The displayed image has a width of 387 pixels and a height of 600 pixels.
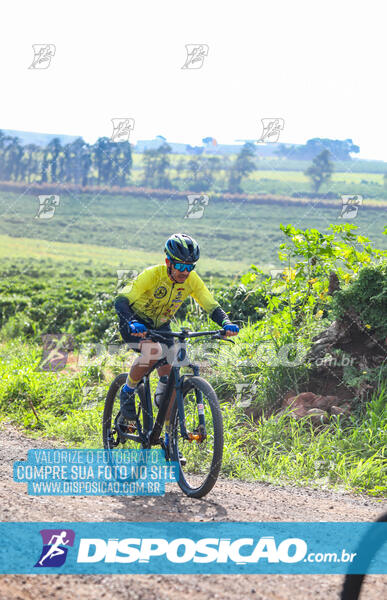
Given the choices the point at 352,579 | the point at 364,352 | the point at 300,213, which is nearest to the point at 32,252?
the point at 300,213

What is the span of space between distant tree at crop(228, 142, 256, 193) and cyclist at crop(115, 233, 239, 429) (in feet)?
200

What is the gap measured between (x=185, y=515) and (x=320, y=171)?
62.7m

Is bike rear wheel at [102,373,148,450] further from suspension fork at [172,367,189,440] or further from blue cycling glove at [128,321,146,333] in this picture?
blue cycling glove at [128,321,146,333]

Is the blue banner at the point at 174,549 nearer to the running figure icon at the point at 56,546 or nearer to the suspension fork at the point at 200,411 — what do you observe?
the running figure icon at the point at 56,546

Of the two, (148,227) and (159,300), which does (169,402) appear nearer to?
(159,300)

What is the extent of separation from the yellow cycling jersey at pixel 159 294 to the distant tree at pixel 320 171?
59374 millimetres

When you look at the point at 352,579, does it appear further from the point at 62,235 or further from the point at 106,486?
the point at 62,235

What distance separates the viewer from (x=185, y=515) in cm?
450

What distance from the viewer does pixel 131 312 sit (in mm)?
5277

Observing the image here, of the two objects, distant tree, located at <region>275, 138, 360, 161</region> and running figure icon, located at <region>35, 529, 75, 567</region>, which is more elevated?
distant tree, located at <region>275, 138, 360, 161</region>

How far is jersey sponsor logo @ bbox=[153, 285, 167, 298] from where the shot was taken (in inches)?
209

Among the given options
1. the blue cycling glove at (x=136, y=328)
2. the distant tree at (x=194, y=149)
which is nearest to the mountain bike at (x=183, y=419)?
the blue cycling glove at (x=136, y=328)

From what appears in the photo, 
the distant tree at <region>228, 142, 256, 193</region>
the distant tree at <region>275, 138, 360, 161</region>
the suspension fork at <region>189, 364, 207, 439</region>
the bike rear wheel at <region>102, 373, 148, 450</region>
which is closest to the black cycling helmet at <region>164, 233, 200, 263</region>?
the suspension fork at <region>189, 364, 207, 439</region>

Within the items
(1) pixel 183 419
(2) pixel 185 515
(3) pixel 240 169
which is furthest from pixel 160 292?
(3) pixel 240 169
